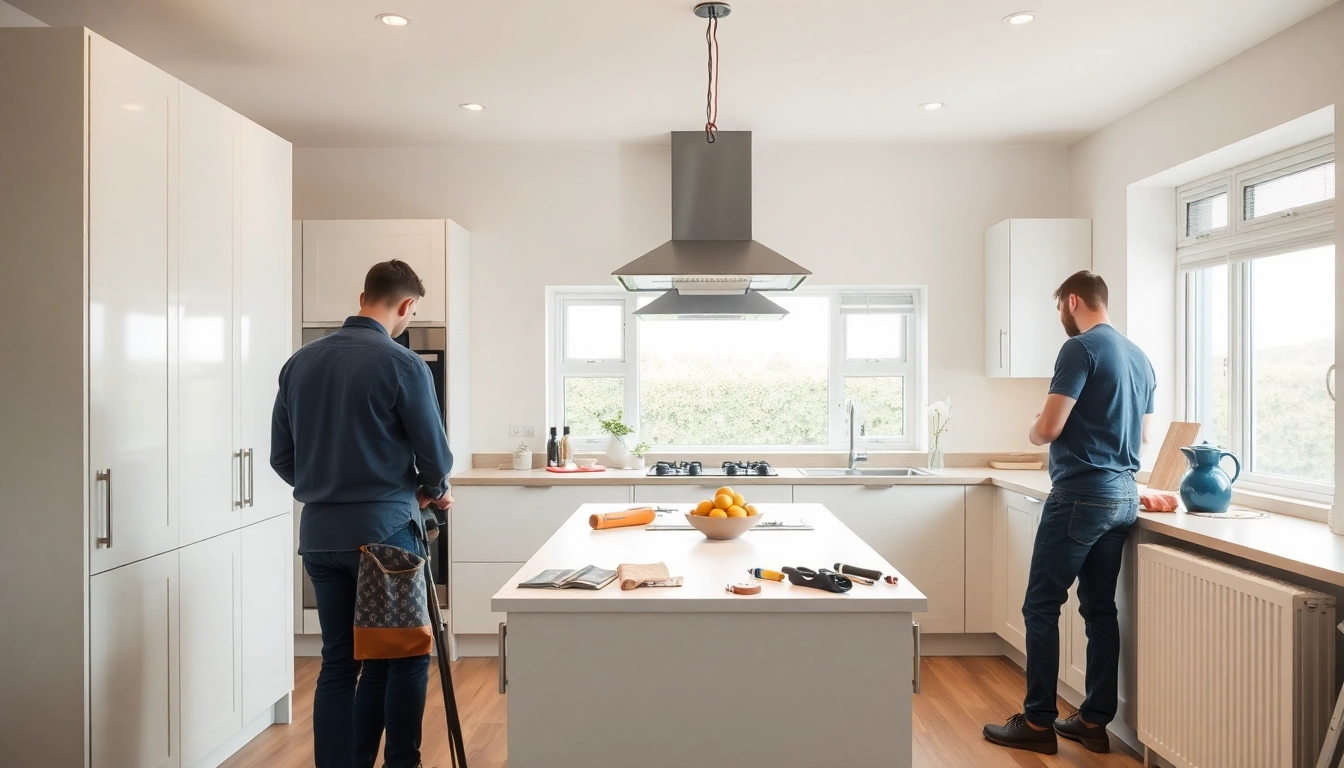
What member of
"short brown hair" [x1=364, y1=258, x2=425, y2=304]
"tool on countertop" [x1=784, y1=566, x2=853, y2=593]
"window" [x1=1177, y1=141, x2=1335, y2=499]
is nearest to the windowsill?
"window" [x1=1177, y1=141, x2=1335, y2=499]

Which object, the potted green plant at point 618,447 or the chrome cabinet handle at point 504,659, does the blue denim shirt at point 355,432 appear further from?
the potted green plant at point 618,447

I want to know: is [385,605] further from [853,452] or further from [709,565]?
[853,452]

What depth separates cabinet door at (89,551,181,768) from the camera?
2330 millimetres

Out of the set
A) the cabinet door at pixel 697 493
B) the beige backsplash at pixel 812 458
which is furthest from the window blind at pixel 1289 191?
the cabinet door at pixel 697 493

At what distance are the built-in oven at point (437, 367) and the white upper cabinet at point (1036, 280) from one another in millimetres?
2960

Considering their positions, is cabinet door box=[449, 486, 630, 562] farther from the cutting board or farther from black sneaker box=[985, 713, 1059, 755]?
the cutting board

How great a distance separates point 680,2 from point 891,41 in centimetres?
88

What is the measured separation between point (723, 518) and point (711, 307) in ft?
3.71

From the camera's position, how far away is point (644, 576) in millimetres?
2133

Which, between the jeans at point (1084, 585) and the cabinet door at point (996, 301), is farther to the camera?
the cabinet door at point (996, 301)

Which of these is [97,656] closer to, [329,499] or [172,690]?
[172,690]

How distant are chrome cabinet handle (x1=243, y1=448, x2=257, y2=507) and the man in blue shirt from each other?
0.61 m

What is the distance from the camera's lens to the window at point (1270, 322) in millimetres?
3199

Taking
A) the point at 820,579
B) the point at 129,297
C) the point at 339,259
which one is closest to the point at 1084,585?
the point at 820,579
